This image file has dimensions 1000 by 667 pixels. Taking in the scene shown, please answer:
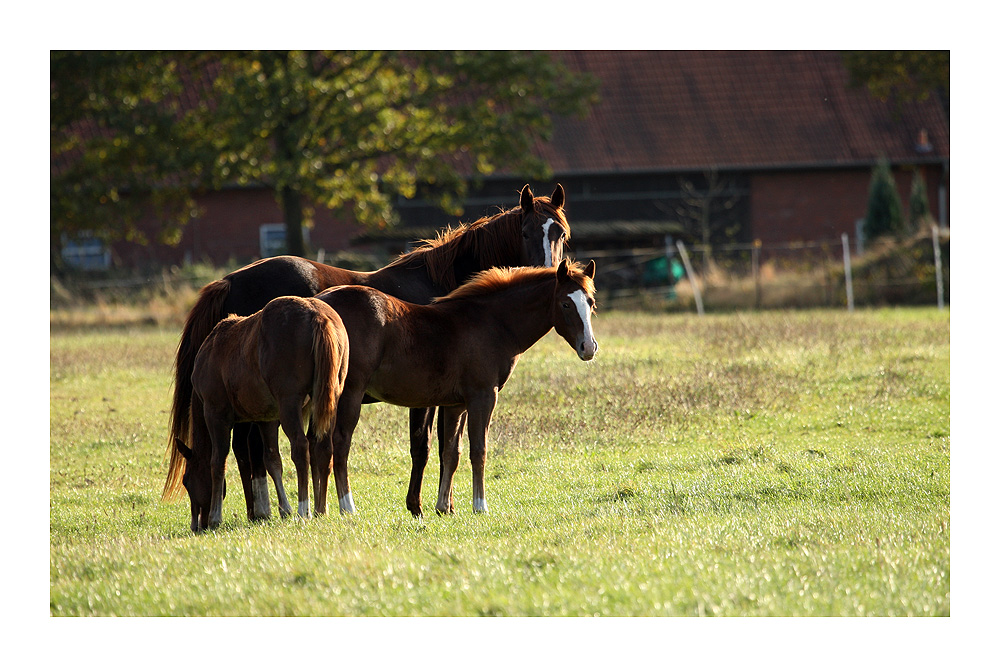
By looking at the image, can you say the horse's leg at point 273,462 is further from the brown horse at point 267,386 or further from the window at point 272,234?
the window at point 272,234

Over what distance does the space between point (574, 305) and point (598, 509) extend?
4.67 ft

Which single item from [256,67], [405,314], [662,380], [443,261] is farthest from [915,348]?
[256,67]

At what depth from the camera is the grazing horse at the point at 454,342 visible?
6.52 meters

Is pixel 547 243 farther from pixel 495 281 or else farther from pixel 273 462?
pixel 273 462

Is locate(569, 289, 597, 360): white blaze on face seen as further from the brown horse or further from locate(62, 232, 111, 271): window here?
locate(62, 232, 111, 271): window

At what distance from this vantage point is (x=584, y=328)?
21.9 feet

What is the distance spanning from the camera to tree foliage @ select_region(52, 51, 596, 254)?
22922mm

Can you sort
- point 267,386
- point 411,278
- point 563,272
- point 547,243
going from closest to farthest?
point 267,386
point 563,272
point 547,243
point 411,278

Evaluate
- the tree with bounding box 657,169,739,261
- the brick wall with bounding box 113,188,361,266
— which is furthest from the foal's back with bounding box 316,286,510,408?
the brick wall with bounding box 113,188,361,266

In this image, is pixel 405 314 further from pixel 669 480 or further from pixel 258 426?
pixel 669 480

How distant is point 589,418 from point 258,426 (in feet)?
13.7

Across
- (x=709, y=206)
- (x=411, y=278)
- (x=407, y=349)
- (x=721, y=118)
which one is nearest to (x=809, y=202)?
(x=709, y=206)

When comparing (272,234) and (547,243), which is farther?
(272,234)

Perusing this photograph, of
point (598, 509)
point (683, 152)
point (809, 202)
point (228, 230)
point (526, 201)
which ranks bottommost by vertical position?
point (598, 509)
